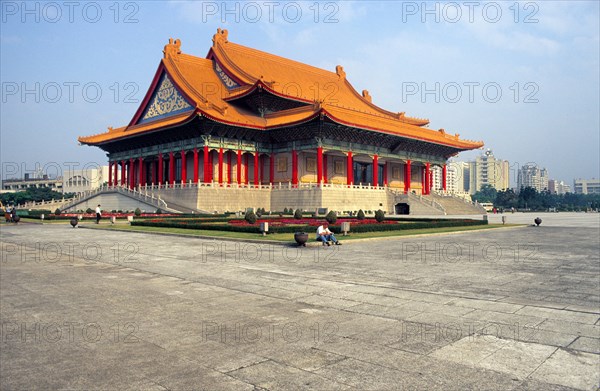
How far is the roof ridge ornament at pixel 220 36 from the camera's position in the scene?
Answer: 53406mm

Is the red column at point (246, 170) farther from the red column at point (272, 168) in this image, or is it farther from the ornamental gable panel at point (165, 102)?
the ornamental gable panel at point (165, 102)

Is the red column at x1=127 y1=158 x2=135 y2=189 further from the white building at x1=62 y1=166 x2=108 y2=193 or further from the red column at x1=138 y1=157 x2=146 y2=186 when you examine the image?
the white building at x1=62 y1=166 x2=108 y2=193

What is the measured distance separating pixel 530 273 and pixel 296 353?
788 cm

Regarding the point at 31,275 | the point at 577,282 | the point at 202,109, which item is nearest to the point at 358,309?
the point at 577,282

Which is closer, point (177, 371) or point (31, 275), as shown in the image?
point (177, 371)

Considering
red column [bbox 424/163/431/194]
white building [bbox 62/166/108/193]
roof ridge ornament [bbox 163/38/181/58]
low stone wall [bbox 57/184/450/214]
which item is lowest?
low stone wall [bbox 57/184/450/214]

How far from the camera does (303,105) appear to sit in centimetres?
4991

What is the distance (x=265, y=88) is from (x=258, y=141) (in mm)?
5809

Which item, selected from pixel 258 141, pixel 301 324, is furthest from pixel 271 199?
pixel 301 324

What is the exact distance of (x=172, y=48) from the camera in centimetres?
5206

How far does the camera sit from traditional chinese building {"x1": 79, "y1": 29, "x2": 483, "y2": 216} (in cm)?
4362

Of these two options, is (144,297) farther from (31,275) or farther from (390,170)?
(390,170)

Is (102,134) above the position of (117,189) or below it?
above

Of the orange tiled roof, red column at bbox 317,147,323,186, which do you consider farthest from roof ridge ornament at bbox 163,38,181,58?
red column at bbox 317,147,323,186
